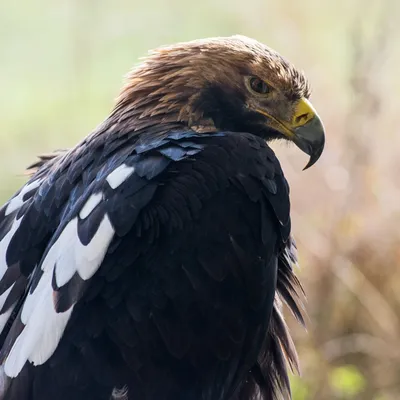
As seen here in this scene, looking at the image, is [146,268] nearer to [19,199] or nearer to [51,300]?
[51,300]

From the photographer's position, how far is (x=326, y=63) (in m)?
5.05

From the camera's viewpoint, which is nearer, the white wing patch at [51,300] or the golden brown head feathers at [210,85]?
the white wing patch at [51,300]

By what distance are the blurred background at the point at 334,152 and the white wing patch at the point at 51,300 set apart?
1874 mm

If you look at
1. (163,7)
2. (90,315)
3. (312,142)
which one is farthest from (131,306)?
(163,7)

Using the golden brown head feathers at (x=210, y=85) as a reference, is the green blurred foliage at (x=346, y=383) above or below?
below

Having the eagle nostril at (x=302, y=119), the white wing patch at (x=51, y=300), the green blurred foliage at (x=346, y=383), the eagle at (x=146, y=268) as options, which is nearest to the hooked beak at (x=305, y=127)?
the eagle nostril at (x=302, y=119)

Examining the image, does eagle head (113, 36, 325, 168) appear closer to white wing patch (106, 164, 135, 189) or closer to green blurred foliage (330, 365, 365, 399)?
white wing patch (106, 164, 135, 189)

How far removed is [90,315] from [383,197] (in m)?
2.66

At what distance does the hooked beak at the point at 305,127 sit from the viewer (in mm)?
2549

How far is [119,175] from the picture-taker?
2.21 metres

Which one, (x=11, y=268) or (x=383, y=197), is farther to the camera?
(x=383, y=197)

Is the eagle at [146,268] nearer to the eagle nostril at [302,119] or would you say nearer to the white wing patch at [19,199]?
the white wing patch at [19,199]

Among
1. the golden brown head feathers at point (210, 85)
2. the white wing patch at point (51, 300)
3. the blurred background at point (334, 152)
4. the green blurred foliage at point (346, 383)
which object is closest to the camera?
the white wing patch at point (51, 300)

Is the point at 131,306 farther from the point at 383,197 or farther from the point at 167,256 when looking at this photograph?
the point at 383,197
